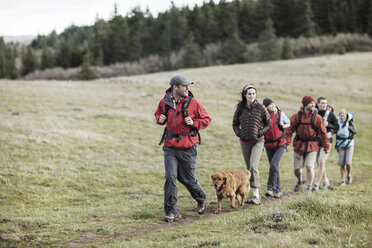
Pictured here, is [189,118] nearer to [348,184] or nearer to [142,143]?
[348,184]

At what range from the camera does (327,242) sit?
4891 millimetres

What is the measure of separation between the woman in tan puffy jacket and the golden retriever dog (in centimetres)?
66

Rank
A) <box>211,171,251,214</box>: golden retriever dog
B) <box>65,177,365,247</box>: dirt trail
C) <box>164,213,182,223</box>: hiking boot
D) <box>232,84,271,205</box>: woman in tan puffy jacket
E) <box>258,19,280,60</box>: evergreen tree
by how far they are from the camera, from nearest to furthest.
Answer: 1. <box>65,177,365,247</box>: dirt trail
2. <box>164,213,182,223</box>: hiking boot
3. <box>211,171,251,214</box>: golden retriever dog
4. <box>232,84,271,205</box>: woman in tan puffy jacket
5. <box>258,19,280,60</box>: evergreen tree

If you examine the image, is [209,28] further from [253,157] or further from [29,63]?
[253,157]

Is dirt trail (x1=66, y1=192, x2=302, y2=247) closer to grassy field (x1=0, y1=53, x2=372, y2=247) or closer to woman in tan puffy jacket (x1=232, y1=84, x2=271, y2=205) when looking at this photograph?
grassy field (x1=0, y1=53, x2=372, y2=247)

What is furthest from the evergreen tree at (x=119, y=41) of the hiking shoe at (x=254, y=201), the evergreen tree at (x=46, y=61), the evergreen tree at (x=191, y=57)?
the hiking shoe at (x=254, y=201)

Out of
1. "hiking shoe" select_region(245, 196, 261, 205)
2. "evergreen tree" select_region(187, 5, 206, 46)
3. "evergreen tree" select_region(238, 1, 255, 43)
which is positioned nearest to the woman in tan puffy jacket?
"hiking shoe" select_region(245, 196, 261, 205)

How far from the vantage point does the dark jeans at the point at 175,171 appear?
751 cm

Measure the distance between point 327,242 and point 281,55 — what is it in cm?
6869

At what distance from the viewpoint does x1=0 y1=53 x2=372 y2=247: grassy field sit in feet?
18.9

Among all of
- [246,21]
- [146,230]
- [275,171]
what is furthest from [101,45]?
[146,230]

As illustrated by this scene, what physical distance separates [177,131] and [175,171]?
854 millimetres

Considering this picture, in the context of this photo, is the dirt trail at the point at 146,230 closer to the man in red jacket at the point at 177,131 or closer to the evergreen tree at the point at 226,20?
the man in red jacket at the point at 177,131

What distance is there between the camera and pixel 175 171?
7586 millimetres
